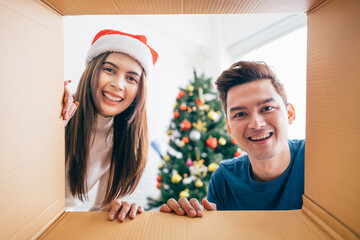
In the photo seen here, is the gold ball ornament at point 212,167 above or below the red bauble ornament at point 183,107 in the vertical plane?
below

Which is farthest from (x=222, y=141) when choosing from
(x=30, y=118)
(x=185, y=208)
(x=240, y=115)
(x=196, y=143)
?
(x=30, y=118)

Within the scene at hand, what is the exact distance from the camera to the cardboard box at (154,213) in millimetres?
340

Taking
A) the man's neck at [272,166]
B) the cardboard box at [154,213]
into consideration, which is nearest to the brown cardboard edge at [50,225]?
the cardboard box at [154,213]

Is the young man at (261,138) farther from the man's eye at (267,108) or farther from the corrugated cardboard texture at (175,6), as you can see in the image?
the corrugated cardboard texture at (175,6)

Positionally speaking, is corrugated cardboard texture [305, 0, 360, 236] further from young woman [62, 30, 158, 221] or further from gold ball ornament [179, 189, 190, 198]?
gold ball ornament [179, 189, 190, 198]

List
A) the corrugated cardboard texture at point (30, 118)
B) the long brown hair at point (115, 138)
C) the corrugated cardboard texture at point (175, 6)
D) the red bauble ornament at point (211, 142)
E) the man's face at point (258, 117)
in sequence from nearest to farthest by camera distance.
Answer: the corrugated cardboard texture at point (30, 118) → the corrugated cardboard texture at point (175, 6) → the man's face at point (258, 117) → the long brown hair at point (115, 138) → the red bauble ornament at point (211, 142)

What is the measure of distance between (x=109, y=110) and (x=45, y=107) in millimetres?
594

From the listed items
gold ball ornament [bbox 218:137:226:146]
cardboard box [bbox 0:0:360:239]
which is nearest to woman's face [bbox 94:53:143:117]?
cardboard box [bbox 0:0:360:239]

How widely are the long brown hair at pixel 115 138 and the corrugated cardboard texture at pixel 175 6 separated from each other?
1.92 feet

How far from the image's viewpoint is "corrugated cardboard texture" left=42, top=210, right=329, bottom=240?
403 mm

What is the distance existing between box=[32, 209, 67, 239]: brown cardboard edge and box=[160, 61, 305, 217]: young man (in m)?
0.57

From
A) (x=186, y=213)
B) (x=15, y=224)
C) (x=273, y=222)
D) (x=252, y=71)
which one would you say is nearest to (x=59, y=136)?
Result: (x=15, y=224)

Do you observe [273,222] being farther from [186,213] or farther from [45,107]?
[45,107]

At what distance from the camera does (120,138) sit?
1.08m
